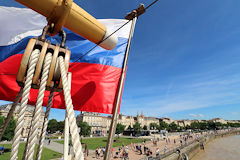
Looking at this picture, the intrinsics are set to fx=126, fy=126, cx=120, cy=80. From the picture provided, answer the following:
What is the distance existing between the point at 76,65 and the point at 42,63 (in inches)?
114

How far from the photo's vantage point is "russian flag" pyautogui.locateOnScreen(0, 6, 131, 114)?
387 cm

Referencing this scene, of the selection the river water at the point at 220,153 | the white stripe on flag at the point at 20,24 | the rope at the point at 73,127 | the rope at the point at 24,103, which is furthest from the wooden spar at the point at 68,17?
the river water at the point at 220,153

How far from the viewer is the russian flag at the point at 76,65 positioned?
3865mm

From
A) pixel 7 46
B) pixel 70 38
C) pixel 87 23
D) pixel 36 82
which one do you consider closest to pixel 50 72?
pixel 36 82

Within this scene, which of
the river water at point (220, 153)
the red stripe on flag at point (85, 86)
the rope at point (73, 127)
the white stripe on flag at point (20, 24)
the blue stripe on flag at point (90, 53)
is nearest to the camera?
the rope at point (73, 127)

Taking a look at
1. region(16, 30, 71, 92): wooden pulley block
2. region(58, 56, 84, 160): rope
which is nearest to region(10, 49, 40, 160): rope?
region(16, 30, 71, 92): wooden pulley block

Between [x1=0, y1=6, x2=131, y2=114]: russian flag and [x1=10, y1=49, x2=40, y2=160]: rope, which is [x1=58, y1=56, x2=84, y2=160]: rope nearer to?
[x1=10, y1=49, x2=40, y2=160]: rope

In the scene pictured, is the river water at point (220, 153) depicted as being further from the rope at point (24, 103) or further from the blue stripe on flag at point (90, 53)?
the rope at point (24, 103)

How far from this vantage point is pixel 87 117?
76.8 metres

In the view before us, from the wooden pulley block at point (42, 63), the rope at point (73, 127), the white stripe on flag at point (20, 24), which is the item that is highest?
the white stripe on flag at point (20, 24)

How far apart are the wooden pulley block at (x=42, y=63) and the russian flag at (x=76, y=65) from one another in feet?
7.18

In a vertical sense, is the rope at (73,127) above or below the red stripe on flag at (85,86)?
below

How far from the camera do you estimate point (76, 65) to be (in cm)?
446

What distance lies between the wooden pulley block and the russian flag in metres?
2.19
